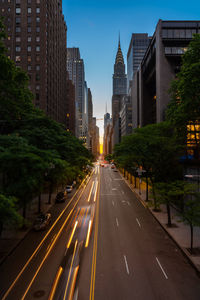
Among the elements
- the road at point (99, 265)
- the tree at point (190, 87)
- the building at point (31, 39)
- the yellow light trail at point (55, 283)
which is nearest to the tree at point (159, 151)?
the tree at point (190, 87)

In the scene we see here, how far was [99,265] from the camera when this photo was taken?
516 inches

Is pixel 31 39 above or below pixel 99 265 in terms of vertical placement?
above

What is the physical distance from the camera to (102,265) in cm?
1312

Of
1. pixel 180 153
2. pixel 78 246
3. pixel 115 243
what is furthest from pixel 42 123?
pixel 180 153

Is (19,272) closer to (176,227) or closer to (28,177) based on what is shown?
(28,177)

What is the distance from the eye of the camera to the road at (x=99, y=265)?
415 inches

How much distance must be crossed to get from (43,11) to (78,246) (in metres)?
78.6

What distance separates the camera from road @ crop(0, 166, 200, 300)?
10.5 m

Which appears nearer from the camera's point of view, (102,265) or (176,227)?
(102,265)

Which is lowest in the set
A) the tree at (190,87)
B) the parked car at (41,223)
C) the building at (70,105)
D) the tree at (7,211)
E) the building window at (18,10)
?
the parked car at (41,223)

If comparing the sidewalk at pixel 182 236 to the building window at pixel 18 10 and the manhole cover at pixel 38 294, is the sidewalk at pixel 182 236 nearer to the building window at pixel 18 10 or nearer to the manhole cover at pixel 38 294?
the manhole cover at pixel 38 294

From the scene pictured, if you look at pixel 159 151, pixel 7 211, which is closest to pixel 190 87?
pixel 159 151

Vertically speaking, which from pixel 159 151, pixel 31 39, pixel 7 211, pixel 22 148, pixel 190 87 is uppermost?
pixel 31 39

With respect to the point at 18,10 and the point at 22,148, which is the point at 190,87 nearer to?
the point at 22,148
